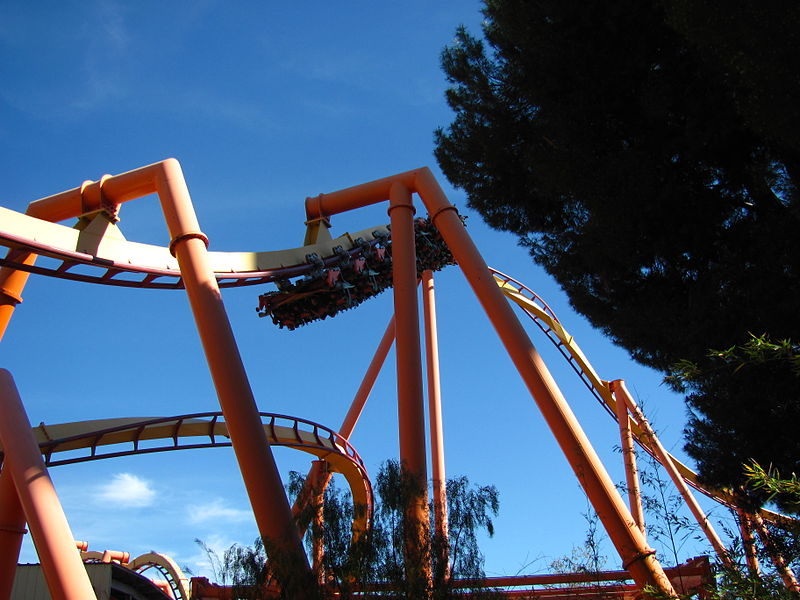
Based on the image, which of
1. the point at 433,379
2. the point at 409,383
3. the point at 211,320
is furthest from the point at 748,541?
the point at 433,379

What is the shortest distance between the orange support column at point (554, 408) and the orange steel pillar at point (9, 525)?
17.4ft

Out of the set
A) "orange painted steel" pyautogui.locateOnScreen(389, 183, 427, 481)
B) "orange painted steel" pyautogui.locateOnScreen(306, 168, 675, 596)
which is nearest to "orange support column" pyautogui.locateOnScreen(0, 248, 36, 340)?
"orange painted steel" pyautogui.locateOnScreen(306, 168, 675, 596)

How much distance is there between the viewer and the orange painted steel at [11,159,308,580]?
5.96 meters

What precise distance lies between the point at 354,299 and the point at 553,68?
4.63 metres

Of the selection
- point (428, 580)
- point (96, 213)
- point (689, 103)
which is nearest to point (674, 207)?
point (689, 103)

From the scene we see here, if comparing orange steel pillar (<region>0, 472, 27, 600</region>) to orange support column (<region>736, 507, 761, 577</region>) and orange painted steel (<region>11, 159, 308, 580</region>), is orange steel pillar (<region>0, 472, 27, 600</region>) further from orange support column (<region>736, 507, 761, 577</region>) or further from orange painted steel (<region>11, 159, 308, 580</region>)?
orange support column (<region>736, 507, 761, 577</region>)

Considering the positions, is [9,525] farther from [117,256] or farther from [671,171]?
[671,171]

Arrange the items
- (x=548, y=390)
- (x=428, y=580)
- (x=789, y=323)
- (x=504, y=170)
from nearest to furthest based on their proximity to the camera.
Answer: (x=428, y=580) < (x=789, y=323) < (x=548, y=390) < (x=504, y=170)

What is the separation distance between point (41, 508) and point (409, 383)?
3.38 meters

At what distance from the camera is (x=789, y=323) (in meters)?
6.18

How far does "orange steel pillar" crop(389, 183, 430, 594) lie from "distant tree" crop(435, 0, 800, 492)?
1445 mm

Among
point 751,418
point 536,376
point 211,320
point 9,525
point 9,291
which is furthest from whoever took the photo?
point 9,291

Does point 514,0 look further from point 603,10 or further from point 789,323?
point 789,323

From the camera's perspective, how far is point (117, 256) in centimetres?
889
